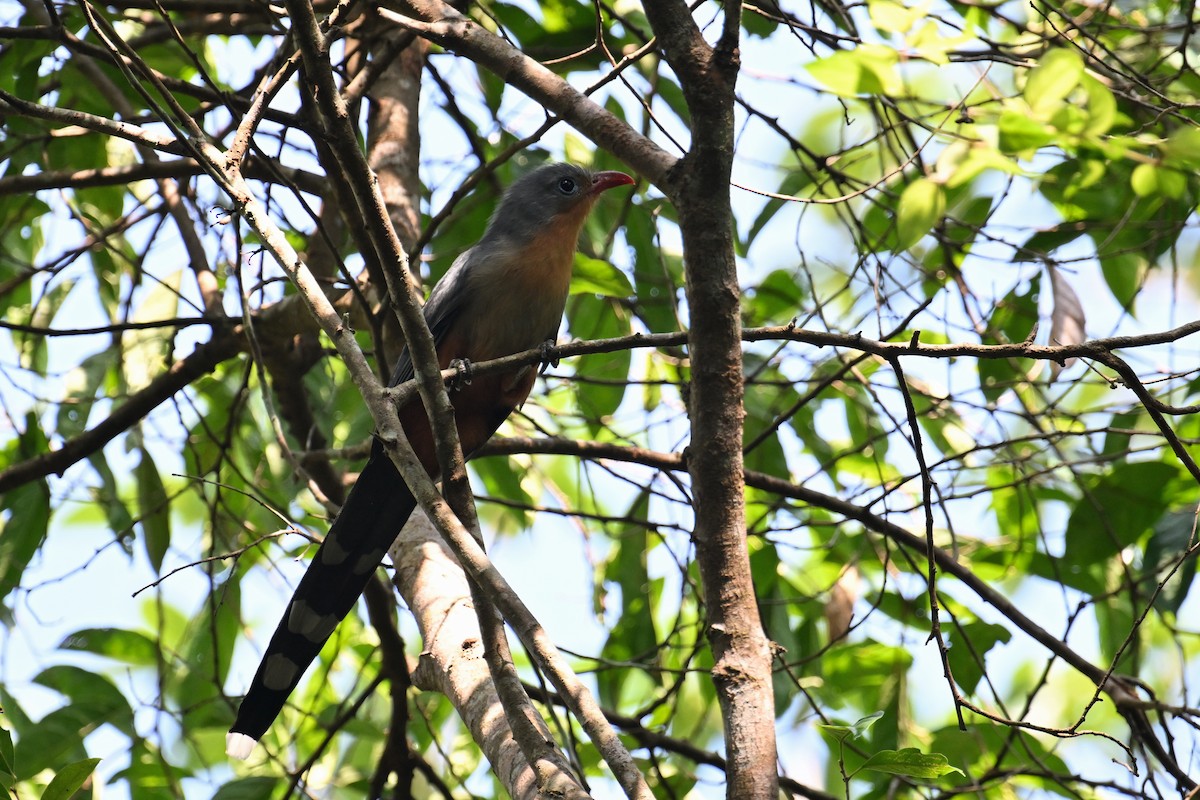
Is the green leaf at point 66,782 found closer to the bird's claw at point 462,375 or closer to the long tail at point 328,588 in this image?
the long tail at point 328,588

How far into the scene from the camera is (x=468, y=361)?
3.41 m

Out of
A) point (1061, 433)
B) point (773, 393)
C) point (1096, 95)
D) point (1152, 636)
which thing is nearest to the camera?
point (1096, 95)

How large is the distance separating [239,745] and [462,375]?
132 cm

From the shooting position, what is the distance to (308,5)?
211 centimetres

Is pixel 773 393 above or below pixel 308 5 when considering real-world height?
above

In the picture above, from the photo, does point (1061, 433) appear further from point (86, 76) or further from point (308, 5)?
point (86, 76)

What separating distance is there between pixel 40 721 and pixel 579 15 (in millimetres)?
3299

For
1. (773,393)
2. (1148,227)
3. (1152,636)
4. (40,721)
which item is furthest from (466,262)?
(1152,636)

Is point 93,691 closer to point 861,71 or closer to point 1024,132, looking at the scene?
point 861,71

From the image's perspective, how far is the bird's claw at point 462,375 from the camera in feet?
8.72

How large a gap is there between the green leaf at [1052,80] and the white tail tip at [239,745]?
8.99ft

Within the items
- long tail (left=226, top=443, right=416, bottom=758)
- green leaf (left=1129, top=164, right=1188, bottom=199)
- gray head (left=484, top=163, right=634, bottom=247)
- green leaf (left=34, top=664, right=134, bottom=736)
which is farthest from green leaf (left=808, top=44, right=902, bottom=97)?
green leaf (left=34, top=664, right=134, bottom=736)

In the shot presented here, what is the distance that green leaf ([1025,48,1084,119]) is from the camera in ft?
7.60

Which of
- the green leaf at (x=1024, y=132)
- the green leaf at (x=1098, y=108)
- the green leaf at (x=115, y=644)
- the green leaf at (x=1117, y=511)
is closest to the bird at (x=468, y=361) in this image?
the green leaf at (x=115, y=644)
